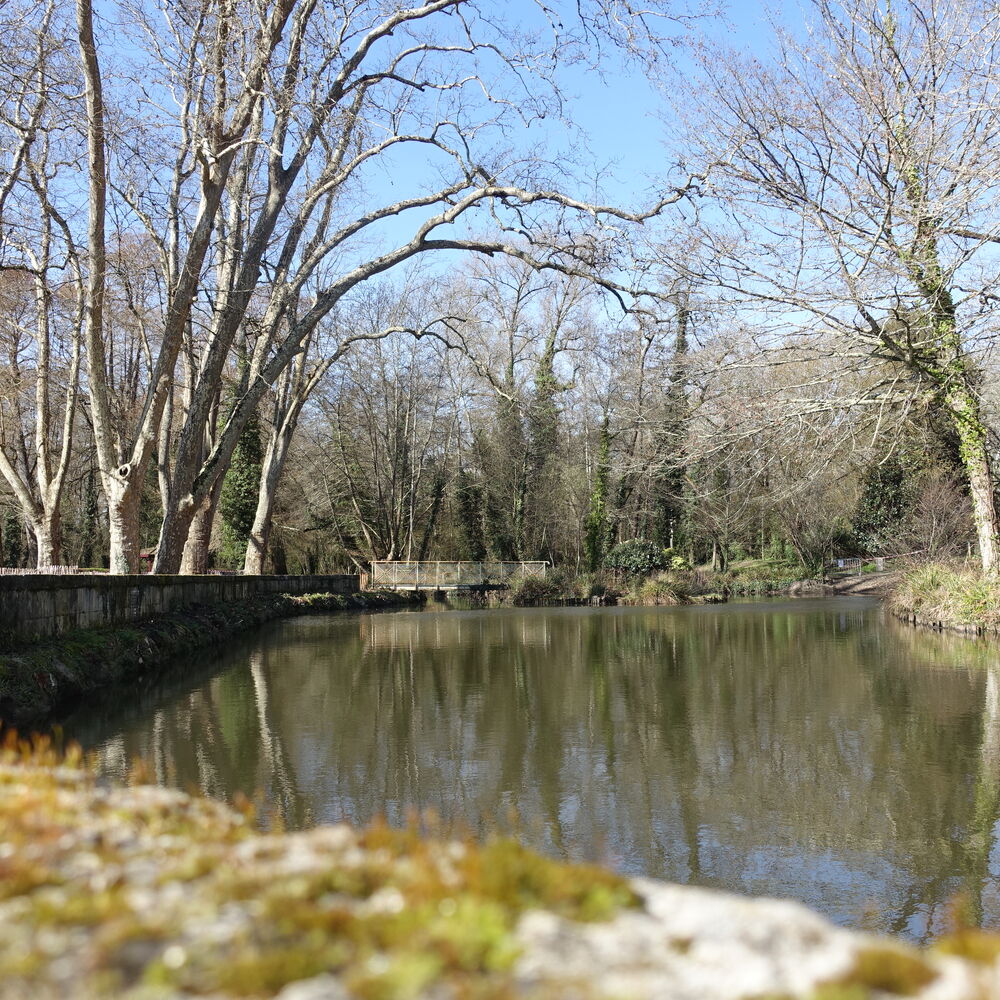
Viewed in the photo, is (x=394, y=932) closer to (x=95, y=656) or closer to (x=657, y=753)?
(x=657, y=753)

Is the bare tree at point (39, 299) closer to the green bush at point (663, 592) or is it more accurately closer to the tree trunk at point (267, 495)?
the tree trunk at point (267, 495)

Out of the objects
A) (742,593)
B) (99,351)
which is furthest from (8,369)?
(742,593)

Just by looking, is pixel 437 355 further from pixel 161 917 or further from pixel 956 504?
pixel 161 917

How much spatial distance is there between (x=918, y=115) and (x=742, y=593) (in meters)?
23.3

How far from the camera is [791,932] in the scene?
2.32 m

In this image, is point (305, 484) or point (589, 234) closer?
point (589, 234)

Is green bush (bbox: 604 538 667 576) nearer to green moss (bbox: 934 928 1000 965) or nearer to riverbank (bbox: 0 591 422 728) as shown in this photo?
riverbank (bbox: 0 591 422 728)

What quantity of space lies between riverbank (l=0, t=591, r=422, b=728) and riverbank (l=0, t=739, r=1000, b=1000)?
638 cm

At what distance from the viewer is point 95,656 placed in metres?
11.1

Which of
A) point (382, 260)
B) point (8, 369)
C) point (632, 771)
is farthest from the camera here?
point (8, 369)

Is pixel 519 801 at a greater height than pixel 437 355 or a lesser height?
lesser

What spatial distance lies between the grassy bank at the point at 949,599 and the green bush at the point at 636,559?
42.1ft

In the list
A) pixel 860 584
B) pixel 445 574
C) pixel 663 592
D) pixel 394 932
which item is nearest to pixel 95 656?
pixel 394 932

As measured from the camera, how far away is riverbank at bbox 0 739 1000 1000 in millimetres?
2021
